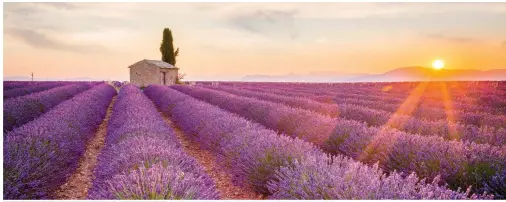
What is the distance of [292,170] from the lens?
308cm

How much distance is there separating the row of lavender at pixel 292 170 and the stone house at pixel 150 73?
27.4 meters

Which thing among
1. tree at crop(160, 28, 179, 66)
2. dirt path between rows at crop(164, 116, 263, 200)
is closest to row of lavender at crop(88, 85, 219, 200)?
dirt path between rows at crop(164, 116, 263, 200)

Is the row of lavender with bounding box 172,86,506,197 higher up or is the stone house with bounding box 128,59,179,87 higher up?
the stone house with bounding box 128,59,179,87

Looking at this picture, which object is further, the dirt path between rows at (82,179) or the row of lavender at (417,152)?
the dirt path between rows at (82,179)

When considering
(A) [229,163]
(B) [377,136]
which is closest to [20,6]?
(A) [229,163]

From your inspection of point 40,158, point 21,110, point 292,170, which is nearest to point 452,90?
point 21,110

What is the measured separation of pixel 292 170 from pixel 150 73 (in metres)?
32.6

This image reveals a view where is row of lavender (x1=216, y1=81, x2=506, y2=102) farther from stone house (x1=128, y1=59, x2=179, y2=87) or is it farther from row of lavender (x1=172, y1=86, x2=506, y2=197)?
stone house (x1=128, y1=59, x2=179, y2=87)

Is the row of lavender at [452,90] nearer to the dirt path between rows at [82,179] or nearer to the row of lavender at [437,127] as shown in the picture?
the row of lavender at [437,127]

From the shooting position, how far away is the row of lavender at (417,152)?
3.51 m

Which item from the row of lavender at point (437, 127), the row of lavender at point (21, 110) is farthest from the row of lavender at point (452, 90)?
the row of lavender at point (21, 110)

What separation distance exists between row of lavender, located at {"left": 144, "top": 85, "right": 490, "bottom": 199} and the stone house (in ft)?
90.0

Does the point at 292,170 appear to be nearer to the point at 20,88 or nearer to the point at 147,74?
the point at 20,88

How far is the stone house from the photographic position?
33906 millimetres
